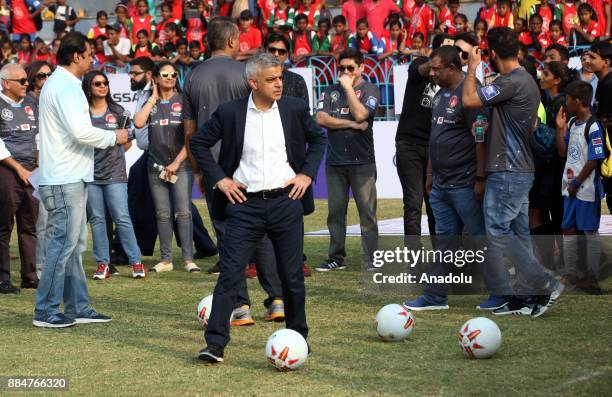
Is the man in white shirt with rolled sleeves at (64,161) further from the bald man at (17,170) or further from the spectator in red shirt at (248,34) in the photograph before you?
the spectator in red shirt at (248,34)

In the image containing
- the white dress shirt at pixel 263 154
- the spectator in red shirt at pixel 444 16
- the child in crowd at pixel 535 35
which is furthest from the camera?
the spectator in red shirt at pixel 444 16

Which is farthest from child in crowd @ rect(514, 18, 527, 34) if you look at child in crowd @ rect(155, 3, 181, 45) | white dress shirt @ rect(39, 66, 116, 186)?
white dress shirt @ rect(39, 66, 116, 186)

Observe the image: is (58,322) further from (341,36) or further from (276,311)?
(341,36)

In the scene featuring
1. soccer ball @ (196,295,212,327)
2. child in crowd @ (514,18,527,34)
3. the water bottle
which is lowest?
soccer ball @ (196,295,212,327)

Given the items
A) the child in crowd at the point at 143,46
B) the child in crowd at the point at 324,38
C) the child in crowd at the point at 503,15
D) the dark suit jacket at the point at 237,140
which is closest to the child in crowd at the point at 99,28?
the child in crowd at the point at 143,46

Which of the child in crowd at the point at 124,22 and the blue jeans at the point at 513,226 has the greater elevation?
the child in crowd at the point at 124,22

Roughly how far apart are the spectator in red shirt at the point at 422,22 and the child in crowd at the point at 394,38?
0.20m

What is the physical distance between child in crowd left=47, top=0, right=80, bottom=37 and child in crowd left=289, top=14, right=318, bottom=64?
640 centimetres

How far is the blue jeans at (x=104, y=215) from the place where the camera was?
10.9 m

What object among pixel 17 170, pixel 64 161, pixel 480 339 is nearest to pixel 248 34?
pixel 17 170

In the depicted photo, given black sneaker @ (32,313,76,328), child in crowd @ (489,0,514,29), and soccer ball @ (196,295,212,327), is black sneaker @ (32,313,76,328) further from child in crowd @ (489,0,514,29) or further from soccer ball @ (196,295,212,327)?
child in crowd @ (489,0,514,29)

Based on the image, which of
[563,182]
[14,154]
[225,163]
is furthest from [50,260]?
[563,182]

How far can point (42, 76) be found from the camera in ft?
37.0

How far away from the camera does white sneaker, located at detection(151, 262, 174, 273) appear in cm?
1137
